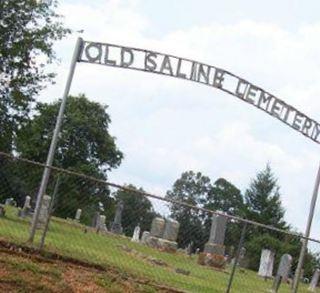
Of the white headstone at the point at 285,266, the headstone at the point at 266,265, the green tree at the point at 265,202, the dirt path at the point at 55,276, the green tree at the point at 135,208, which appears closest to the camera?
the dirt path at the point at 55,276

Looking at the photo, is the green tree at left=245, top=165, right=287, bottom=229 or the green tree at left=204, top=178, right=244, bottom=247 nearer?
the green tree at left=245, top=165, right=287, bottom=229

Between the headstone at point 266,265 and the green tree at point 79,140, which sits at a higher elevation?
the green tree at point 79,140

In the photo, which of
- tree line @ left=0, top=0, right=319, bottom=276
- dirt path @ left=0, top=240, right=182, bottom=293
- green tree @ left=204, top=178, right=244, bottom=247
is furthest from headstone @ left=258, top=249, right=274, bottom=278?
green tree @ left=204, top=178, right=244, bottom=247

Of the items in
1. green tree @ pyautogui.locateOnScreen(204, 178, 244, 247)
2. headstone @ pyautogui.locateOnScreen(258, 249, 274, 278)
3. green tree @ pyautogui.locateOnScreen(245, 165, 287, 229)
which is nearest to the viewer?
headstone @ pyautogui.locateOnScreen(258, 249, 274, 278)

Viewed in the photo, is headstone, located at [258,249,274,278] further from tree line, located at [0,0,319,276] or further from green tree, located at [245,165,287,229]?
green tree, located at [245,165,287,229]

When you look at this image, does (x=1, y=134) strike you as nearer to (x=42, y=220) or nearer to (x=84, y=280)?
(x=42, y=220)

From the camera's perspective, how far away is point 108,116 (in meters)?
66.1

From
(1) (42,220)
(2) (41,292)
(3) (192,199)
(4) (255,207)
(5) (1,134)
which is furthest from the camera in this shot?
(3) (192,199)

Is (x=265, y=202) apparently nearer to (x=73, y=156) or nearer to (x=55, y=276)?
(x=73, y=156)

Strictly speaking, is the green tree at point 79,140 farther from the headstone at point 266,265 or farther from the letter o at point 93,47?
the letter o at point 93,47

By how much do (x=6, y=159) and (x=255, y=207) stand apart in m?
51.0

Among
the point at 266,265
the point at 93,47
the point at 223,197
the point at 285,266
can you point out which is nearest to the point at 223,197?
the point at 223,197

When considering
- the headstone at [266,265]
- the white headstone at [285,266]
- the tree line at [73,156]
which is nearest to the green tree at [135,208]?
the tree line at [73,156]

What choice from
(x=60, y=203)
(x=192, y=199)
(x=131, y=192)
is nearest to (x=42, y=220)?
(x=60, y=203)
